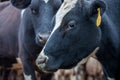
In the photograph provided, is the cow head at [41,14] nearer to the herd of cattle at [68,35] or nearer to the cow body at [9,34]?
the herd of cattle at [68,35]

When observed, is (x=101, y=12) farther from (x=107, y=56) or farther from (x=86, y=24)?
(x=107, y=56)

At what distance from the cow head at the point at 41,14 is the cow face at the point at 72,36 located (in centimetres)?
78

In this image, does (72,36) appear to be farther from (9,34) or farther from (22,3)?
(9,34)

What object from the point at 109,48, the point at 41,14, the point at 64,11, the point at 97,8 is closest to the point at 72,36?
the point at 64,11

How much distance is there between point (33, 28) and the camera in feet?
18.7

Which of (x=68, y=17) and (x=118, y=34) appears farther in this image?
(x=118, y=34)

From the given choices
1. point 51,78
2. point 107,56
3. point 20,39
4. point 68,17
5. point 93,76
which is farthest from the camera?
point 93,76

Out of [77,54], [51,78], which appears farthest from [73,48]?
[51,78]

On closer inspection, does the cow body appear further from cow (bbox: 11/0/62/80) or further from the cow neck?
the cow neck

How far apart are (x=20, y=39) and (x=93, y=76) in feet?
5.43

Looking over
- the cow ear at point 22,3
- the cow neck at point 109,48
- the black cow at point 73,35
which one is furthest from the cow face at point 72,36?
the cow ear at point 22,3

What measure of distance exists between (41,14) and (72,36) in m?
1.11

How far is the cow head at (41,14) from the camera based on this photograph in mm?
5211

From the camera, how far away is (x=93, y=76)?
7.17 meters
